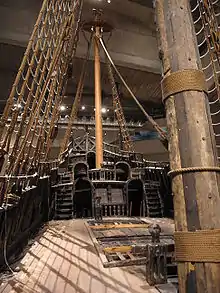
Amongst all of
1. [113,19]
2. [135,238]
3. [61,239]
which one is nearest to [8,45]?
[113,19]

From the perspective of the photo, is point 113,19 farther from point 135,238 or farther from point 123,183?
point 135,238

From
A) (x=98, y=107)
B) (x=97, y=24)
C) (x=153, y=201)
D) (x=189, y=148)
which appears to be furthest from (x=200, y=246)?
(x=97, y=24)

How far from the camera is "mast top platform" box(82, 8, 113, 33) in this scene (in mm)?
8820

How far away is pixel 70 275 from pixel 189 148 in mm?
1695

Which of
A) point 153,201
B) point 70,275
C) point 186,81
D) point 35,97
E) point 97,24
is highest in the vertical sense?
point 97,24

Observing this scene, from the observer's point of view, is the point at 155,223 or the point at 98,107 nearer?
the point at 155,223

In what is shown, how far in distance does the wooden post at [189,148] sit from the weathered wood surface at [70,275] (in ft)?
2.86

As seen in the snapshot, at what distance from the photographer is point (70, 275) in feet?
6.92

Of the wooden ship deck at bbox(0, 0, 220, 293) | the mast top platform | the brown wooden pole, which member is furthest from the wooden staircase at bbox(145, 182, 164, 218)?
the mast top platform

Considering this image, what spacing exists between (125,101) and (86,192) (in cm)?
944

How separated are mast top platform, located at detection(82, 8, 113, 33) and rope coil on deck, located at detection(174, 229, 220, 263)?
9.27 m

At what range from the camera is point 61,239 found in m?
3.56

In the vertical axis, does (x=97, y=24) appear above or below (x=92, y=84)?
above

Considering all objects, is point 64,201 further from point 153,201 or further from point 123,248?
point 123,248
